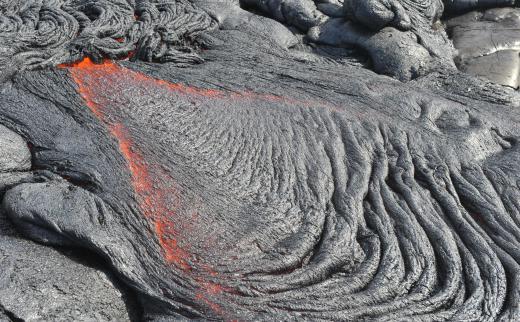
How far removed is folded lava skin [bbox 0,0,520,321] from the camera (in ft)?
11.9

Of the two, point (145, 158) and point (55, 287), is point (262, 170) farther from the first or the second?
point (55, 287)

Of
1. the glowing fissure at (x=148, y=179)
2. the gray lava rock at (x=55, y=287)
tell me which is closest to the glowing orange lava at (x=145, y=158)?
the glowing fissure at (x=148, y=179)

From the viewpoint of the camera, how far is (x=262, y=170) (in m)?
4.50

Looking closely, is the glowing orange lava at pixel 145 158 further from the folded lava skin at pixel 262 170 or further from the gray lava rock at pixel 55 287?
the gray lava rock at pixel 55 287

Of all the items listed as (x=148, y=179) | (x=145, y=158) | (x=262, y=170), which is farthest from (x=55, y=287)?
(x=262, y=170)

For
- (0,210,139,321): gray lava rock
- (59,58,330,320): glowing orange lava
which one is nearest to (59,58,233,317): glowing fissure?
(59,58,330,320): glowing orange lava

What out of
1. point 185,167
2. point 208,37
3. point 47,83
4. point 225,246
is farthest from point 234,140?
point 208,37

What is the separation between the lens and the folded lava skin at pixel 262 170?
3.62 metres

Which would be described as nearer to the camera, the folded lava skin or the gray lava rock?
the gray lava rock

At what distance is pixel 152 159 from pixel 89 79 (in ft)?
4.16

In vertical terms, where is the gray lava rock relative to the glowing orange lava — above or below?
below

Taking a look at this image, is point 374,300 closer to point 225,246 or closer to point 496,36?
point 225,246

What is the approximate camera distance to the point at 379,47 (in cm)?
643

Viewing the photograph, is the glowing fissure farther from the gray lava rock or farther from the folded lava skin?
the gray lava rock
